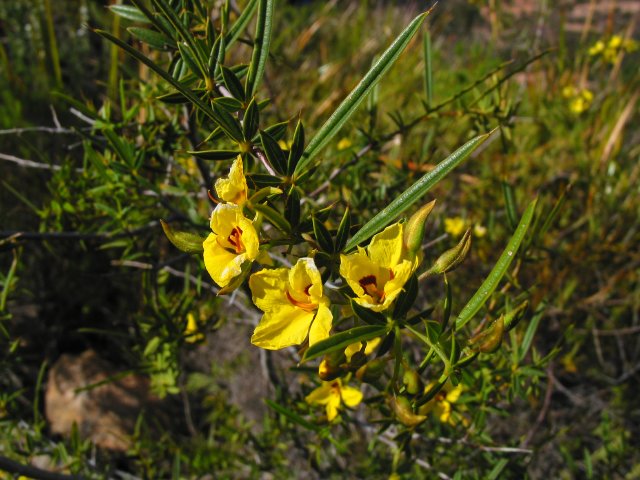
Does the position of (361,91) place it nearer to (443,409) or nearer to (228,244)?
(228,244)

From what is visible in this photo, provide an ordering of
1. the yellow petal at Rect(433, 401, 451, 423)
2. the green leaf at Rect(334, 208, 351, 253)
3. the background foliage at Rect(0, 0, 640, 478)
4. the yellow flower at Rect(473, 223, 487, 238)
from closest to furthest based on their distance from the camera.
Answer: the green leaf at Rect(334, 208, 351, 253) → the yellow petal at Rect(433, 401, 451, 423) → the background foliage at Rect(0, 0, 640, 478) → the yellow flower at Rect(473, 223, 487, 238)

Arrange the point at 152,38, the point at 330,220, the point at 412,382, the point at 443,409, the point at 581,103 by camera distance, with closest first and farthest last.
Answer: the point at 412,382 < the point at 152,38 < the point at 443,409 < the point at 330,220 < the point at 581,103

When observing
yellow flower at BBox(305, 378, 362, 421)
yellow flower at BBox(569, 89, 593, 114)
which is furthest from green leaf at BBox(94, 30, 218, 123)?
yellow flower at BBox(569, 89, 593, 114)

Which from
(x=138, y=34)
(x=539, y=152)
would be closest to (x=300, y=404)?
(x=138, y=34)

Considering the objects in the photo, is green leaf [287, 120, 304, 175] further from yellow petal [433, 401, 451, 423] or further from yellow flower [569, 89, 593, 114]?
yellow flower [569, 89, 593, 114]

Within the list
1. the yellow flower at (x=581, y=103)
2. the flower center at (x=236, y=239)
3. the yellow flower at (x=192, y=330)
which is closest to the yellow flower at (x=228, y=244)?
the flower center at (x=236, y=239)

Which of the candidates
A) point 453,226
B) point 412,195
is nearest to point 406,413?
point 412,195

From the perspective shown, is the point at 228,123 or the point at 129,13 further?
the point at 129,13
